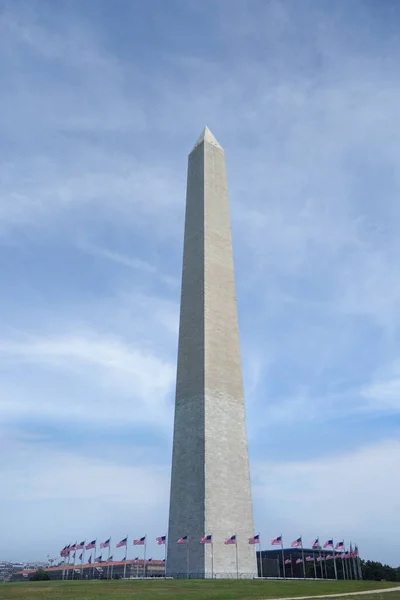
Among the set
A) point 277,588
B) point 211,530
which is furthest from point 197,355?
point 277,588

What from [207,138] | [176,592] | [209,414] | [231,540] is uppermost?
[207,138]

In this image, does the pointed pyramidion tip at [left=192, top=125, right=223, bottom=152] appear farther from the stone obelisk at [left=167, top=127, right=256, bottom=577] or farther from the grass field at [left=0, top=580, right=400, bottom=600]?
the grass field at [left=0, top=580, right=400, bottom=600]

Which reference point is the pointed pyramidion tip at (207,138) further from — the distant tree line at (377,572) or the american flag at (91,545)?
the distant tree line at (377,572)

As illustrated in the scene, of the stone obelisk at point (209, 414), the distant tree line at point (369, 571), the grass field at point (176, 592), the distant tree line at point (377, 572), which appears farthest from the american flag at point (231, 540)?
the distant tree line at point (377, 572)

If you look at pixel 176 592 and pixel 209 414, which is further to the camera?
pixel 209 414

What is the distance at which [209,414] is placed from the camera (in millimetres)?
41156

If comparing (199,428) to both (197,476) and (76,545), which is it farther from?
(76,545)

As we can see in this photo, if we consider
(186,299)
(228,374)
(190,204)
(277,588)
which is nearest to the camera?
(277,588)

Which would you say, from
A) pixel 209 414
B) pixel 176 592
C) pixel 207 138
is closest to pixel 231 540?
pixel 209 414

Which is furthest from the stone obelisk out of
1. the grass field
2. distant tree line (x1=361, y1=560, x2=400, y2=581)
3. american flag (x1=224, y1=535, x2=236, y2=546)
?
distant tree line (x1=361, y1=560, x2=400, y2=581)

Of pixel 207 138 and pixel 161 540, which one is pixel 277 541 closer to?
pixel 161 540

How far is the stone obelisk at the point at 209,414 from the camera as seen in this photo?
38.6 m

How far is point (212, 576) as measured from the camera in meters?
37.3

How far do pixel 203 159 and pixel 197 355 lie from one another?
1936cm
